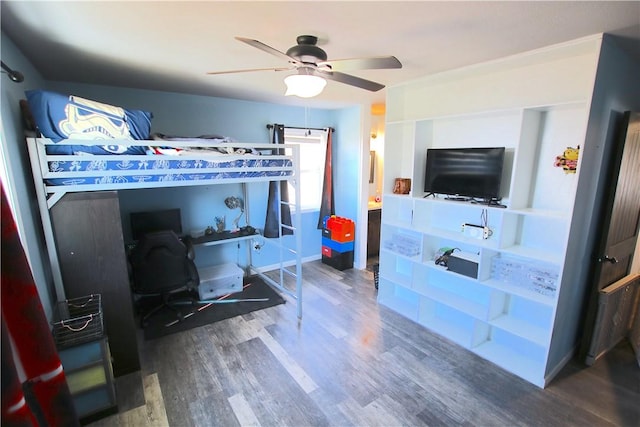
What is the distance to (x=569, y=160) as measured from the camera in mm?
2033

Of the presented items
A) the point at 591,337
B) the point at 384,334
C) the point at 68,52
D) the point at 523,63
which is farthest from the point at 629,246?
the point at 68,52

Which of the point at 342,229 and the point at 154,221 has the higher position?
the point at 154,221

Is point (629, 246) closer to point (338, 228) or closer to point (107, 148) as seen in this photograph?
point (338, 228)

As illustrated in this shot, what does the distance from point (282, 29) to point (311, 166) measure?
287 centimetres

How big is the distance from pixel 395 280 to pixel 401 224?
62cm

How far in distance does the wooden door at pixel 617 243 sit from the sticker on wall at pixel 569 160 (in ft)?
1.08

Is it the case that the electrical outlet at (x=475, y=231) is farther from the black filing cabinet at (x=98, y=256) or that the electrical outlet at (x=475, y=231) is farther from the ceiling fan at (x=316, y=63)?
the black filing cabinet at (x=98, y=256)

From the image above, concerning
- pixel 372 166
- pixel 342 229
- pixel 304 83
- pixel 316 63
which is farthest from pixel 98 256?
pixel 372 166

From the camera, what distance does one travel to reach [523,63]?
211 cm

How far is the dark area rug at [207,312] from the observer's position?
2831 mm

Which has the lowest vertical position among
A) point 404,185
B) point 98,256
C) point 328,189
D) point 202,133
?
point 98,256

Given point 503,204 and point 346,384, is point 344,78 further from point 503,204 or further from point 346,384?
point 346,384

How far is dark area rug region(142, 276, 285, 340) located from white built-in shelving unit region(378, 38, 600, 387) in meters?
1.54

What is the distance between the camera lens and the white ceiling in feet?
Answer: 4.55
